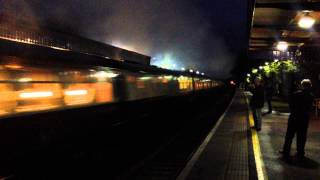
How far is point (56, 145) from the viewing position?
8.37m

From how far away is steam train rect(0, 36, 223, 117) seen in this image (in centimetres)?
702

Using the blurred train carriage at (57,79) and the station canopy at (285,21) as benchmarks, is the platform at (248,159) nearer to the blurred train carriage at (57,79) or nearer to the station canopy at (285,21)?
the blurred train carriage at (57,79)

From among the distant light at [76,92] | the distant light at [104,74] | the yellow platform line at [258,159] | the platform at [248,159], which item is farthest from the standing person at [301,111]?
the distant light at [104,74]

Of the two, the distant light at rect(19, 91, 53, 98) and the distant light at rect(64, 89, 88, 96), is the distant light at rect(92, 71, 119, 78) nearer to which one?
the distant light at rect(64, 89, 88, 96)

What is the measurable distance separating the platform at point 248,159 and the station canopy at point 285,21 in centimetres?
364

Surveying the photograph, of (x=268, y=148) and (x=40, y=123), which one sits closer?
(x=40, y=123)

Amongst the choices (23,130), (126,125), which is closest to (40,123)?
(23,130)

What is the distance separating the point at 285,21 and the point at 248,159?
9396 mm

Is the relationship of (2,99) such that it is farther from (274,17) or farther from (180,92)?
(180,92)

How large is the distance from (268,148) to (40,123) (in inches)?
211

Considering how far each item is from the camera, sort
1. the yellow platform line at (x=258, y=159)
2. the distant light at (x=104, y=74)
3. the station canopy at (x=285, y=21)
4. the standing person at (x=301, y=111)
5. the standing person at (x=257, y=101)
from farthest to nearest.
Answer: the standing person at (x=257, y=101), the station canopy at (x=285, y=21), the distant light at (x=104, y=74), the standing person at (x=301, y=111), the yellow platform line at (x=258, y=159)

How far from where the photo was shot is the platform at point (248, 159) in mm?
7598

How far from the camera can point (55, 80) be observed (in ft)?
27.4

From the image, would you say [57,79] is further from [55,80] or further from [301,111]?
[301,111]
